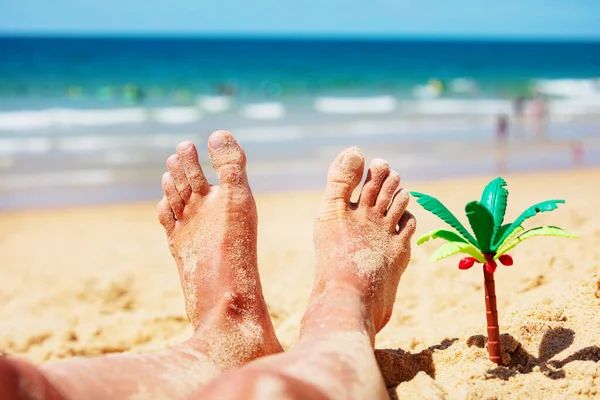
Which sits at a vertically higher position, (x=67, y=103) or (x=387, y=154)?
(x=67, y=103)

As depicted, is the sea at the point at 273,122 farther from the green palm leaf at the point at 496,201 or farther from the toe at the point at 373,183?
the green palm leaf at the point at 496,201

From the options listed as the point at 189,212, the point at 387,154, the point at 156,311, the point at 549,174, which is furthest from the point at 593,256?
the point at 387,154

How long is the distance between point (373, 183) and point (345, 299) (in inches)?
23.4

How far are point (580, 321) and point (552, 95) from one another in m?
19.5

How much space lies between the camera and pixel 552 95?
19750 millimetres

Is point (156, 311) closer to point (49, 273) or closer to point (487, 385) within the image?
point (49, 273)

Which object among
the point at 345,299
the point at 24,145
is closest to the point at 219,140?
the point at 345,299

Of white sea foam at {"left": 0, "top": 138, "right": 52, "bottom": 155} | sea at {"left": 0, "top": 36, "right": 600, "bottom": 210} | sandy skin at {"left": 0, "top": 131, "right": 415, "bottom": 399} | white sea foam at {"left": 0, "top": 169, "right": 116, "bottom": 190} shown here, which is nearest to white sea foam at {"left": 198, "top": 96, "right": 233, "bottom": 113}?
sea at {"left": 0, "top": 36, "right": 600, "bottom": 210}

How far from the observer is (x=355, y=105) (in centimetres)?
1641

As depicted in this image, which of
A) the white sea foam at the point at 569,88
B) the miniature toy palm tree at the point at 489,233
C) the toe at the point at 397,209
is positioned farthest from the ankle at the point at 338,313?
the white sea foam at the point at 569,88

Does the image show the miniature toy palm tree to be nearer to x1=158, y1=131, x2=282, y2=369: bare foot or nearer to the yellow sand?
the yellow sand

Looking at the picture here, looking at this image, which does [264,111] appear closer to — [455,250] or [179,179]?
[179,179]

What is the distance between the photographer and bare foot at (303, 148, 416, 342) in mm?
1786

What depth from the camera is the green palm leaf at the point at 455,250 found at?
1.50 meters
